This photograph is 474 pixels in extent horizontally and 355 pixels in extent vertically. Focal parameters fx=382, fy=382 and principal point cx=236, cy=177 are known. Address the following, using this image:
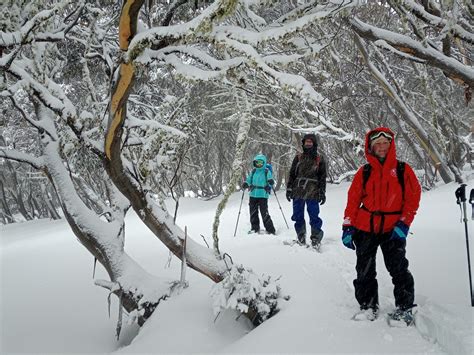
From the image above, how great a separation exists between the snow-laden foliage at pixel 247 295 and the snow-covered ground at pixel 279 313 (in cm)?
14

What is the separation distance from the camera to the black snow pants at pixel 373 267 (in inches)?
139

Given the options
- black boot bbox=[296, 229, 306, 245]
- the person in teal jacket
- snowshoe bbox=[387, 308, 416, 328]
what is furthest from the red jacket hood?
the person in teal jacket

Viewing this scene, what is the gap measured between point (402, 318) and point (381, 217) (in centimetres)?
90

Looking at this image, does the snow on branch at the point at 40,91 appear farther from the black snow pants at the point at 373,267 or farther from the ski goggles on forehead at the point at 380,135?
the black snow pants at the point at 373,267

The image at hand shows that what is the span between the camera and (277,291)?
378 cm

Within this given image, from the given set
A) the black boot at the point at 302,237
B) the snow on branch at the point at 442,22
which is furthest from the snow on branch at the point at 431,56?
the black boot at the point at 302,237

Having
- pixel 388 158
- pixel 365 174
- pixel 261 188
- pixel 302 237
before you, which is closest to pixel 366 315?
pixel 365 174

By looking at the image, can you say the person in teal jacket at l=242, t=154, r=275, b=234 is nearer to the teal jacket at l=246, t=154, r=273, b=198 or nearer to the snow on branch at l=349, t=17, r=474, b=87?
the teal jacket at l=246, t=154, r=273, b=198

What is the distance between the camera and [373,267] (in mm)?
3697

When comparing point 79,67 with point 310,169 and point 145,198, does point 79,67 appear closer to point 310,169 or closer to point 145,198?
point 145,198

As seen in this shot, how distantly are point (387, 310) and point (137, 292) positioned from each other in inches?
103

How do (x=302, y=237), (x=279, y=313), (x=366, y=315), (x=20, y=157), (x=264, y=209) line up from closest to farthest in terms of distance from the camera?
(x=366, y=315), (x=279, y=313), (x=20, y=157), (x=302, y=237), (x=264, y=209)

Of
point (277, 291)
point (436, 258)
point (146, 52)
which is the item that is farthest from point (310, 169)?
point (146, 52)

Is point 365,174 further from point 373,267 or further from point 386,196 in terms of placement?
point 373,267
